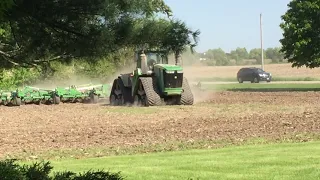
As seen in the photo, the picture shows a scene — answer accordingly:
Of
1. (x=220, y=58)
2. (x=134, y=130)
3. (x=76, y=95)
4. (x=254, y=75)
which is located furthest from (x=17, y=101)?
(x=220, y=58)

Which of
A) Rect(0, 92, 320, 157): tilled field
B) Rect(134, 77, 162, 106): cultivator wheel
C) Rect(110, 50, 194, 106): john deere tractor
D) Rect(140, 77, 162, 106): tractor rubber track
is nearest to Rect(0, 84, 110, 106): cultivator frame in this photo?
Rect(110, 50, 194, 106): john deere tractor

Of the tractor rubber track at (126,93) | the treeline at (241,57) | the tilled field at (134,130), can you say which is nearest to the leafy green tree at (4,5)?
the tilled field at (134,130)

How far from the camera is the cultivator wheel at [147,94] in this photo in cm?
2923

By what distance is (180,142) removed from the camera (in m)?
15.0

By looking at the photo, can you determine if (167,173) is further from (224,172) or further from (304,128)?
(304,128)

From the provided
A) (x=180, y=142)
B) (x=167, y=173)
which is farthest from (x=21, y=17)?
(x=180, y=142)

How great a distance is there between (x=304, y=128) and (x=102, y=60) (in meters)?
9.90

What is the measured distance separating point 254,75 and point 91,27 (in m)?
59.0

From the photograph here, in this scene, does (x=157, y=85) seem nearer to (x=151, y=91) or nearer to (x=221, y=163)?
(x=151, y=91)

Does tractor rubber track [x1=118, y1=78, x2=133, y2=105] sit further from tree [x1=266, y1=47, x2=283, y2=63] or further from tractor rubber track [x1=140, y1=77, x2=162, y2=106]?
tree [x1=266, y1=47, x2=283, y2=63]

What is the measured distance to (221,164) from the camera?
11.0 m

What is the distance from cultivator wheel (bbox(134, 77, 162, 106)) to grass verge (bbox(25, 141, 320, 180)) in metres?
15.8

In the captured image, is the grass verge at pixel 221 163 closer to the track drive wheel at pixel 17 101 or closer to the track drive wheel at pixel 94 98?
the track drive wheel at pixel 17 101

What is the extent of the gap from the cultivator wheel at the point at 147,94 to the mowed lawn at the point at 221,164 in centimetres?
1586
